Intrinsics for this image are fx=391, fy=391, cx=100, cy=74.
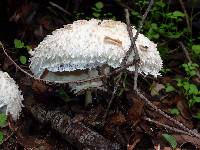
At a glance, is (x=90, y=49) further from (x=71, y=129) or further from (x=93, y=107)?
(x=93, y=107)

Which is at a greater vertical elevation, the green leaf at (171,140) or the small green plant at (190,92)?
the green leaf at (171,140)

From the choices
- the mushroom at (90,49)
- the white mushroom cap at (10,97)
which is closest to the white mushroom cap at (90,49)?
the mushroom at (90,49)

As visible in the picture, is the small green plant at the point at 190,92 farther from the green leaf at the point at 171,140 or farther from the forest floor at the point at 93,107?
the green leaf at the point at 171,140

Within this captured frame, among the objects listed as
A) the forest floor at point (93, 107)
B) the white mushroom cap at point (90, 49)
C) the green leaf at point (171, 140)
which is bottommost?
the forest floor at point (93, 107)

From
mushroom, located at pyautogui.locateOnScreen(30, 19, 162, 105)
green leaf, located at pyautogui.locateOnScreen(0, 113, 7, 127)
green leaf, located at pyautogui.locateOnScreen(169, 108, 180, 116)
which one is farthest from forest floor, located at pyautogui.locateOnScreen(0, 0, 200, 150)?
mushroom, located at pyautogui.locateOnScreen(30, 19, 162, 105)

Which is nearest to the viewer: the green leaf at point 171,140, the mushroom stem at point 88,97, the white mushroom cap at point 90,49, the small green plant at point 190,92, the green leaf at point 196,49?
the white mushroom cap at point 90,49

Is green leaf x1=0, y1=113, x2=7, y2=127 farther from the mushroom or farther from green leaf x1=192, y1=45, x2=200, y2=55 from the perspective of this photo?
green leaf x1=192, y1=45, x2=200, y2=55

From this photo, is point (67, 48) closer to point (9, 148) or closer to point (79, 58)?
point (79, 58)
